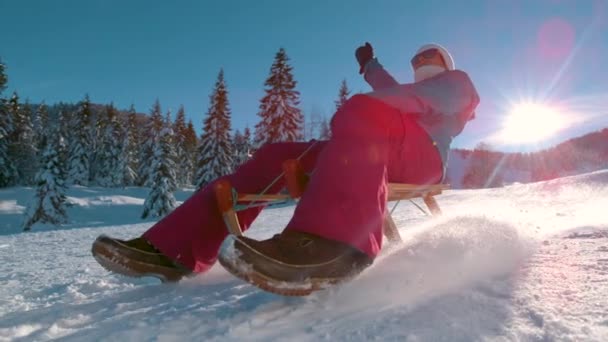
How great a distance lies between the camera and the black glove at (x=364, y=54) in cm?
303

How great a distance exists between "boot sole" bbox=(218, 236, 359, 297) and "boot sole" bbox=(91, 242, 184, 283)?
854mm

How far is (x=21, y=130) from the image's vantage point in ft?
137

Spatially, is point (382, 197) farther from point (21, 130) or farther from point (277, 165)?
point (21, 130)

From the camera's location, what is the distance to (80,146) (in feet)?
142

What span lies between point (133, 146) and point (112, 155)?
Result: 8.93ft

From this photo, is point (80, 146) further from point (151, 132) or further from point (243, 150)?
point (243, 150)

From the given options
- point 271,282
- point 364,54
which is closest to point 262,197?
point 271,282

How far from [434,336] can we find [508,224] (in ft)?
5.24

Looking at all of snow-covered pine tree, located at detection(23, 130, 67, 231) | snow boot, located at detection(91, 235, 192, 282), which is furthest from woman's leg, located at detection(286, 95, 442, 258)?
snow-covered pine tree, located at detection(23, 130, 67, 231)

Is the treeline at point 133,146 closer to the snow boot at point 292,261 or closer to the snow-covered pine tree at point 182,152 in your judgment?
the snow-covered pine tree at point 182,152

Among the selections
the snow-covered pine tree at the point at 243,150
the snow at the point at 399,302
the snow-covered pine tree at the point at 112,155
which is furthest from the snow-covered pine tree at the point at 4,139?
the snow at the point at 399,302

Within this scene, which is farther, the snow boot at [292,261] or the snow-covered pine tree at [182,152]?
the snow-covered pine tree at [182,152]

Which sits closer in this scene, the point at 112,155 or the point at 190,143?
the point at 112,155

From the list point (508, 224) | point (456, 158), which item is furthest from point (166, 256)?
point (456, 158)
